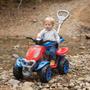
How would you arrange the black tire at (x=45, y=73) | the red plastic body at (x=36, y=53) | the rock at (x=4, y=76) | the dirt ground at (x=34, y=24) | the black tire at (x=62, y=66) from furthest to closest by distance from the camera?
the dirt ground at (x=34, y=24), the black tire at (x=62, y=66), the rock at (x=4, y=76), the red plastic body at (x=36, y=53), the black tire at (x=45, y=73)

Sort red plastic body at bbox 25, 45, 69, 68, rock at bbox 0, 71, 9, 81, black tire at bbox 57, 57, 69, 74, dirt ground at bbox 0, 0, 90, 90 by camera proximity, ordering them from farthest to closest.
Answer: dirt ground at bbox 0, 0, 90, 90, black tire at bbox 57, 57, 69, 74, rock at bbox 0, 71, 9, 81, red plastic body at bbox 25, 45, 69, 68

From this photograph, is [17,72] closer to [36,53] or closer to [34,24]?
[36,53]

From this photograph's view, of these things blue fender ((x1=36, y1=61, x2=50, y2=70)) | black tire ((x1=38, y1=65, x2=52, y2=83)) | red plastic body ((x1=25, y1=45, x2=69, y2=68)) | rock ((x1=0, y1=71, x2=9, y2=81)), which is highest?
red plastic body ((x1=25, y1=45, x2=69, y2=68))

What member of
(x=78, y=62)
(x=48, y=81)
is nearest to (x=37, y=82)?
(x=48, y=81)

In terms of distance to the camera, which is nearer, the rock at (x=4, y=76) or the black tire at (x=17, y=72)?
the black tire at (x=17, y=72)

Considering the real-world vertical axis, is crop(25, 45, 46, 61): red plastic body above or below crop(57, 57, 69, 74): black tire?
above

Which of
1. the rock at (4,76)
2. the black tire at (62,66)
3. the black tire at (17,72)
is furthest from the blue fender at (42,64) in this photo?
the rock at (4,76)

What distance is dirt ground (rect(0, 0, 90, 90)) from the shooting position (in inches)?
488

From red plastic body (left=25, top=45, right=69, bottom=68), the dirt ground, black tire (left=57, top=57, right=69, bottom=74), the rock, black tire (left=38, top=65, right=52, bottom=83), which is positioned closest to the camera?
black tire (left=38, top=65, right=52, bottom=83)

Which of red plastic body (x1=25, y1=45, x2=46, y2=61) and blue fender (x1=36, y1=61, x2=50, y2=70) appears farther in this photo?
red plastic body (x1=25, y1=45, x2=46, y2=61)

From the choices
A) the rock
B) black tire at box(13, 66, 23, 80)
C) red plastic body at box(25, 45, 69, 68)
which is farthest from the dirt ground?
red plastic body at box(25, 45, 69, 68)

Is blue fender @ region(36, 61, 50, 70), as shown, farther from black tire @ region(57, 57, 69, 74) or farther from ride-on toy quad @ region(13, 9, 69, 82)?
black tire @ region(57, 57, 69, 74)

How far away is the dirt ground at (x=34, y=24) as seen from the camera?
12.4 meters

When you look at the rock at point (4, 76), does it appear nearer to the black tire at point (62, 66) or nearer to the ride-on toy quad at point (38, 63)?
the ride-on toy quad at point (38, 63)
